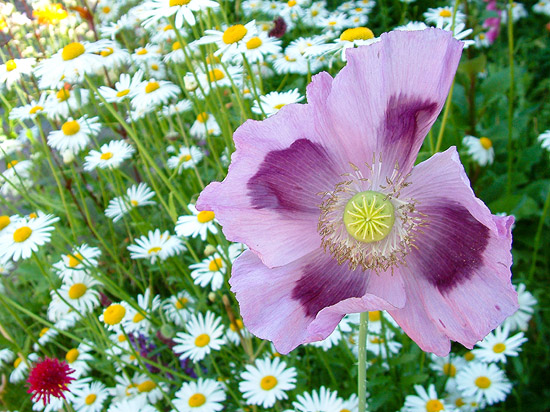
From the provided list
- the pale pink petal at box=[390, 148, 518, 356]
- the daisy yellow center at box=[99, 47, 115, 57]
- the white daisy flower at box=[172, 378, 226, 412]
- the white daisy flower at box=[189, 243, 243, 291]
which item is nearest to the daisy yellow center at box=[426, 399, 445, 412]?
the white daisy flower at box=[172, 378, 226, 412]

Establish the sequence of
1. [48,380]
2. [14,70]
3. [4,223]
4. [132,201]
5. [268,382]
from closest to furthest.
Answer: [48,380] → [268,382] → [4,223] → [14,70] → [132,201]

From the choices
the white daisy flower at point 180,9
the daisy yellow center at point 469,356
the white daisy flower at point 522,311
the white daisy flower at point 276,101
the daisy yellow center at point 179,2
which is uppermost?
the daisy yellow center at point 179,2

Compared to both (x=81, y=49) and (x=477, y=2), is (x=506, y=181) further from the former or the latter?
(x=477, y=2)

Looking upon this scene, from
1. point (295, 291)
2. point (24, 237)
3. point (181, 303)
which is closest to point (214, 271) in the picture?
point (181, 303)

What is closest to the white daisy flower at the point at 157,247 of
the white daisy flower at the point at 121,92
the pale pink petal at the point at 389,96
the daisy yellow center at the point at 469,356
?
the white daisy flower at the point at 121,92

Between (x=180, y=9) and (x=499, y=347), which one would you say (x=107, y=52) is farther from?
(x=499, y=347)

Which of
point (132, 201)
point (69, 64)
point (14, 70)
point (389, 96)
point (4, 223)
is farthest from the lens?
point (132, 201)

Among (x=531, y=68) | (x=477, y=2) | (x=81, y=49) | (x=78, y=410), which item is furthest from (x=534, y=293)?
(x=477, y=2)

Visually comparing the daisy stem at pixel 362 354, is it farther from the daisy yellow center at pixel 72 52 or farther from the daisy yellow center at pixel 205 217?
the daisy yellow center at pixel 72 52
